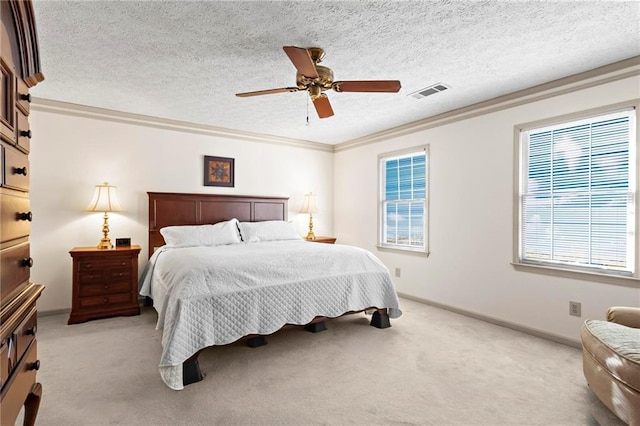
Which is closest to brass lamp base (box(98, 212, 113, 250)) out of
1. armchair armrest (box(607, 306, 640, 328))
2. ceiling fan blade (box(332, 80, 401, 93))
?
ceiling fan blade (box(332, 80, 401, 93))

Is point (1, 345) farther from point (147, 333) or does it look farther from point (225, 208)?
point (225, 208)

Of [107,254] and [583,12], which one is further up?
[583,12]

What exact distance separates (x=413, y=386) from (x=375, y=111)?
302 centimetres

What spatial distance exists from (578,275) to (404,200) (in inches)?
89.7

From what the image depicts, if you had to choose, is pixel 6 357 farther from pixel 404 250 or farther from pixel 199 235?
pixel 404 250

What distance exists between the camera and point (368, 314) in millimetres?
3932

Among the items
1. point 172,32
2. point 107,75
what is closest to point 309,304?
point 172,32

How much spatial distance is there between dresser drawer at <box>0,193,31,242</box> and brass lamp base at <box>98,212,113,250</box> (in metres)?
2.70

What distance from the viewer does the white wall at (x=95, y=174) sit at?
12.4 ft

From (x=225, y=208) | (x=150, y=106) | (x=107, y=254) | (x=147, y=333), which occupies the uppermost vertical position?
(x=150, y=106)

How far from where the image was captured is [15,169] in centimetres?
127

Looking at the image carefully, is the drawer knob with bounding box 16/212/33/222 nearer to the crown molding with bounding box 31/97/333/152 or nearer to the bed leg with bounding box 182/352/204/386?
the bed leg with bounding box 182/352/204/386

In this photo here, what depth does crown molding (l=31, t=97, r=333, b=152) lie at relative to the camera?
12.4 ft

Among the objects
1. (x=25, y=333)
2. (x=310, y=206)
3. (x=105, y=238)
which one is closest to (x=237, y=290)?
(x=25, y=333)
